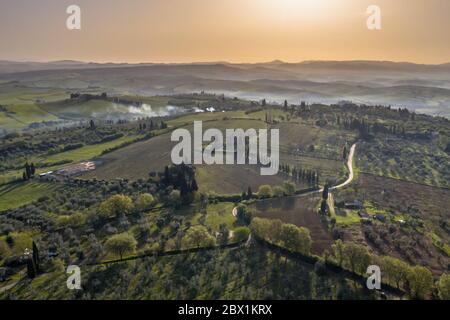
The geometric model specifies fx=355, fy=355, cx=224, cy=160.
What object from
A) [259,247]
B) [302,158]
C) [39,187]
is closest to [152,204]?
[259,247]

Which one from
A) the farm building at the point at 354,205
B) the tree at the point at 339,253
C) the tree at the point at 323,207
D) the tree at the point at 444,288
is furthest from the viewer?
the farm building at the point at 354,205

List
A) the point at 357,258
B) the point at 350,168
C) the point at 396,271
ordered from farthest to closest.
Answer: the point at 350,168, the point at 357,258, the point at 396,271

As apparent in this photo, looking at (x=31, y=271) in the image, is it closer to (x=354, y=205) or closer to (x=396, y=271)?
(x=396, y=271)

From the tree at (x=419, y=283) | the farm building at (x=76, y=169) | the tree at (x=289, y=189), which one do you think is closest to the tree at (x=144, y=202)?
the tree at (x=289, y=189)

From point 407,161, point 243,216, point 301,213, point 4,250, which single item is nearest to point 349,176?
point 407,161

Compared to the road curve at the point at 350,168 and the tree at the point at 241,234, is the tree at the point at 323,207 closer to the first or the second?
the road curve at the point at 350,168

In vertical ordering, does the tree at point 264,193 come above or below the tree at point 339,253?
above

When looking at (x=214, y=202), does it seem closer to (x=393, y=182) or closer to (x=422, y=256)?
(x=422, y=256)
